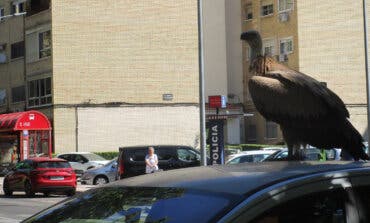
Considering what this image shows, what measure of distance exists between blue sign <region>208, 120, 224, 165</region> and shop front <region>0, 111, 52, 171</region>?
18.4 metres

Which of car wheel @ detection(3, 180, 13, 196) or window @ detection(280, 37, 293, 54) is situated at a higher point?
window @ detection(280, 37, 293, 54)

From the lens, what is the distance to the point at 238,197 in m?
3.44

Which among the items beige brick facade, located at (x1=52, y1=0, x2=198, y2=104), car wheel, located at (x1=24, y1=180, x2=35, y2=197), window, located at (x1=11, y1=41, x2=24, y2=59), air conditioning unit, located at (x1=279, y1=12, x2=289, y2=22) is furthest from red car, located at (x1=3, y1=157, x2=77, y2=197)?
air conditioning unit, located at (x1=279, y1=12, x2=289, y2=22)

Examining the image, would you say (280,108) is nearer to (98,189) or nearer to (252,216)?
(98,189)

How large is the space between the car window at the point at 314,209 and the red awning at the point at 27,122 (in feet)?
121

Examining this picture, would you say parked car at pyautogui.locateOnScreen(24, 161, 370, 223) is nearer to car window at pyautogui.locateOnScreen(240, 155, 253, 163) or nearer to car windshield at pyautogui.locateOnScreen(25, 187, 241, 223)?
car windshield at pyautogui.locateOnScreen(25, 187, 241, 223)

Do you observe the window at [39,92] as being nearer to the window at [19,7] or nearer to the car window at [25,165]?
the window at [19,7]

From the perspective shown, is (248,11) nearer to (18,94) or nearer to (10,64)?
(10,64)

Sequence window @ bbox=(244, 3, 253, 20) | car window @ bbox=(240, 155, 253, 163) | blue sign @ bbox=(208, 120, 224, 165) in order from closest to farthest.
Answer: blue sign @ bbox=(208, 120, 224, 165)
car window @ bbox=(240, 155, 253, 163)
window @ bbox=(244, 3, 253, 20)

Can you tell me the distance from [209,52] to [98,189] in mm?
48807

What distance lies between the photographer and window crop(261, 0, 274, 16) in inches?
2073

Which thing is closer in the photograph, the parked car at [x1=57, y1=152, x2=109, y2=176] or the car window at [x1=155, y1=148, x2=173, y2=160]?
the car window at [x1=155, y1=148, x2=173, y2=160]

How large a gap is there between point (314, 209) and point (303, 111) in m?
2.79

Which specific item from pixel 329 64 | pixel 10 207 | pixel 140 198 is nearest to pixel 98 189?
pixel 140 198
